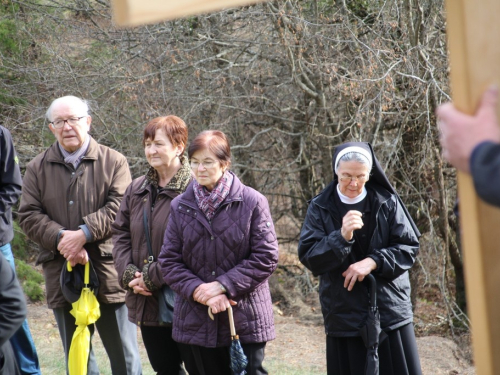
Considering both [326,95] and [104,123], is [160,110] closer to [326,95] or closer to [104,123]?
[104,123]

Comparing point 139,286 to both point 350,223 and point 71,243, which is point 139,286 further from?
point 350,223

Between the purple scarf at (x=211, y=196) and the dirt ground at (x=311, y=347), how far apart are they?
104 inches

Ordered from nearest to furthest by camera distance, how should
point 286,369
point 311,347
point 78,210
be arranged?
point 78,210, point 286,369, point 311,347

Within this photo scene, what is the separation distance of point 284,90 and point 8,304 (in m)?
6.12

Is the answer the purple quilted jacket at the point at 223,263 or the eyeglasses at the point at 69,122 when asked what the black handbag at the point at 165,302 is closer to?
the purple quilted jacket at the point at 223,263

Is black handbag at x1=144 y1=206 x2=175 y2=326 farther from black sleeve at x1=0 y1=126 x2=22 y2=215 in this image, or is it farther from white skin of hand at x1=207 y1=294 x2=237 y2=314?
black sleeve at x1=0 y1=126 x2=22 y2=215

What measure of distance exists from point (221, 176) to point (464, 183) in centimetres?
292

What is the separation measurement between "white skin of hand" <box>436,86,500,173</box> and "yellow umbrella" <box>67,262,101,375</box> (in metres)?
3.81

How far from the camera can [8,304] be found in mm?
2793

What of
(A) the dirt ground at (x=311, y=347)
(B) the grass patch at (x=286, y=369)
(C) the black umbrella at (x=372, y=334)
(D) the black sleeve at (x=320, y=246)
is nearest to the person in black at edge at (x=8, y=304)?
(D) the black sleeve at (x=320, y=246)

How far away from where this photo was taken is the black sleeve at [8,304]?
2.78 meters

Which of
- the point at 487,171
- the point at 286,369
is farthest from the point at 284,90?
the point at 487,171

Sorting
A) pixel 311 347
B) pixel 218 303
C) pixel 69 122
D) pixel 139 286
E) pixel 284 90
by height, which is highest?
pixel 284 90

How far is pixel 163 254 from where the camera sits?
4387 millimetres
